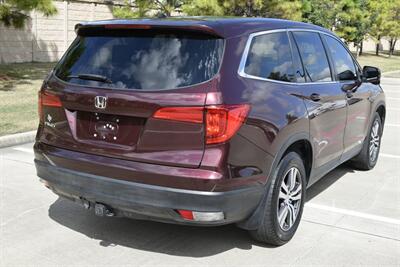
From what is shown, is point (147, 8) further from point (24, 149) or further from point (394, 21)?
point (394, 21)

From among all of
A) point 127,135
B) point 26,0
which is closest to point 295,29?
point 127,135

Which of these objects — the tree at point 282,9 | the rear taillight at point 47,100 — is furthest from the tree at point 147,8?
the rear taillight at point 47,100

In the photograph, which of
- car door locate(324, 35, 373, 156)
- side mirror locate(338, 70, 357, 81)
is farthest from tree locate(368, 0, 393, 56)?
side mirror locate(338, 70, 357, 81)

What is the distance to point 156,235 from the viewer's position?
14.1ft

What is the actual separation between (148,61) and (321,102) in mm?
1721

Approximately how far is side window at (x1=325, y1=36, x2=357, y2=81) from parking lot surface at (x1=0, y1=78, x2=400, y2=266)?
126cm

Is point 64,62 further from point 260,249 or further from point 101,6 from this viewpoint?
point 101,6

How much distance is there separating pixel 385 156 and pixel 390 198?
7.08 feet

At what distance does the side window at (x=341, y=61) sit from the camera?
5254mm

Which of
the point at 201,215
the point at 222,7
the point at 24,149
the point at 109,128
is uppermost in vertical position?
the point at 222,7

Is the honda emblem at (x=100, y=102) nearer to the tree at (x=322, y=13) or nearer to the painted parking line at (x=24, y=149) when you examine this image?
the painted parking line at (x=24, y=149)

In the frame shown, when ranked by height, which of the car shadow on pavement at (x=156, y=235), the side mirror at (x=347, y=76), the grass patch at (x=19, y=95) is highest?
the side mirror at (x=347, y=76)

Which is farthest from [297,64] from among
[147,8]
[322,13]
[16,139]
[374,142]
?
[322,13]

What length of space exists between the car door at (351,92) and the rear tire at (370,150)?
307mm
